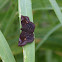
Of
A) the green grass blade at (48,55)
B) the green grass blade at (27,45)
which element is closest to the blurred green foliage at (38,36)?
the green grass blade at (48,55)

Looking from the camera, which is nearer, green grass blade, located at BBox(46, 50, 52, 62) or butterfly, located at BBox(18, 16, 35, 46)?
butterfly, located at BBox(18, 16, 35, 46)

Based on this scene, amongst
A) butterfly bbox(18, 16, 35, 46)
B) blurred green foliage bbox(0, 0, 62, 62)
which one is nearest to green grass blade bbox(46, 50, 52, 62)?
blurred green foliage bbox(0, 0, 62, 62)

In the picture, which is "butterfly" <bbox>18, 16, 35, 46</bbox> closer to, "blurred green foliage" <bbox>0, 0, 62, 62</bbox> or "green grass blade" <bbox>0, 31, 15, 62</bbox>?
"green grass blade" <bbox>0, 31, 15, 62</bbox>

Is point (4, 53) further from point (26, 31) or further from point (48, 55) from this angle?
point (48, 55)

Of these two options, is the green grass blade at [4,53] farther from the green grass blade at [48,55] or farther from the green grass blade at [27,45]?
the green grass blade at [48,55]

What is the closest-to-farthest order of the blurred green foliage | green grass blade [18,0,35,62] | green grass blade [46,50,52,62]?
green grass blade [18,0,35,62] < the blurred green foliage < green grass blade [46,50,52,62]

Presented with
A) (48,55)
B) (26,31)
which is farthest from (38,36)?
(26,31)

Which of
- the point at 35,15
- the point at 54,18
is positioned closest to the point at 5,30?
the point at 35,15
